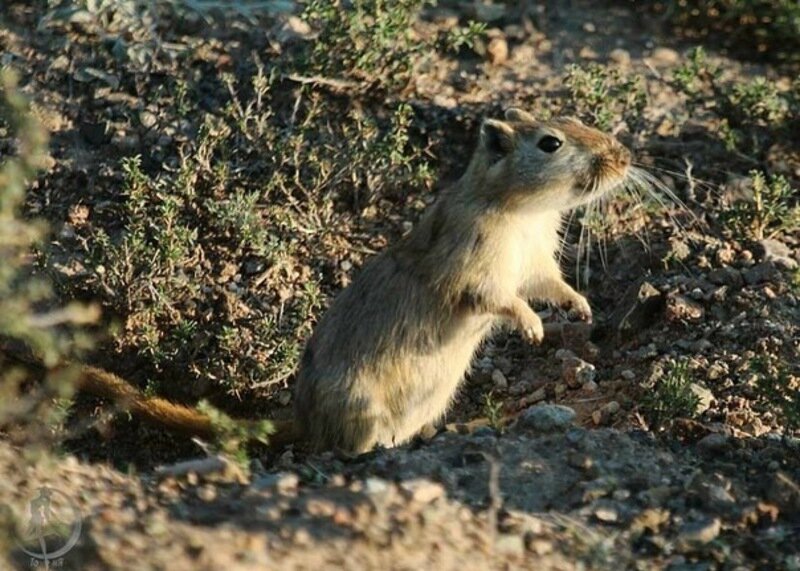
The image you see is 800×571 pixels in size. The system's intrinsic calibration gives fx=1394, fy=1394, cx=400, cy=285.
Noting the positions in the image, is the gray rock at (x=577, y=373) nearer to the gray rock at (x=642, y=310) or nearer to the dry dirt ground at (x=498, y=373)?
the dry dirt ground at (x=498, y=373)

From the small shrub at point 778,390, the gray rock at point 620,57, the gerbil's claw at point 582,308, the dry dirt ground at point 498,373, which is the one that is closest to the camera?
the dry dirt ground at point 498,373

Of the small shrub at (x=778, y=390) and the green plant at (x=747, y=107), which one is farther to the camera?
the green plant at (x=747, y=107)

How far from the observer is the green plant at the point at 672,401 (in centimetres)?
627

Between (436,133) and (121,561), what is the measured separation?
4.56m

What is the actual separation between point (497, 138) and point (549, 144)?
248mm

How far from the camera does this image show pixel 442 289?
21.7 ft

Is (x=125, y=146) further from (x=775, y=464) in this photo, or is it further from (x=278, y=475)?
(x=775, y=464)

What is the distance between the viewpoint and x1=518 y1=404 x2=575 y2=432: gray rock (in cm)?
598

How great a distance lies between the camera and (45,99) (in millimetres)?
8297

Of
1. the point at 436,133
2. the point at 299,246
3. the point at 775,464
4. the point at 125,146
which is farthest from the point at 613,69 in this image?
the point at 775,464

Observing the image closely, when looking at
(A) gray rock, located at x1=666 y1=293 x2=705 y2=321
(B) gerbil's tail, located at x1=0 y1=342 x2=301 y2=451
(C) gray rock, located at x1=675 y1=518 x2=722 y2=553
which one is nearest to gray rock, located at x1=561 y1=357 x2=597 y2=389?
(A) gray rock, located at x1=666 y1=293 x2=705 y2=321

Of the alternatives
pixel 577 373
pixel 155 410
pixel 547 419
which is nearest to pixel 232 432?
pixel 155 410

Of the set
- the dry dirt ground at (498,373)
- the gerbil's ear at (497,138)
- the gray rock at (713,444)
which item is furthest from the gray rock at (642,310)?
the gray rock at (713,444)

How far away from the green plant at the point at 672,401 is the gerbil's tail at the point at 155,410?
1654mm
